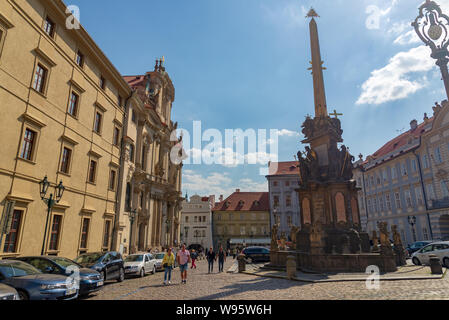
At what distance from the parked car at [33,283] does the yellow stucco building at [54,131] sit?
6.32 metres

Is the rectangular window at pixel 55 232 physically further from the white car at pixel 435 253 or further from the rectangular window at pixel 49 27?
the white car at pixel 435 253

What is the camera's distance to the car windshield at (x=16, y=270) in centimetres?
758

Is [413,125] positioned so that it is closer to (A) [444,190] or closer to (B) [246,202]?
(A) [444,190]

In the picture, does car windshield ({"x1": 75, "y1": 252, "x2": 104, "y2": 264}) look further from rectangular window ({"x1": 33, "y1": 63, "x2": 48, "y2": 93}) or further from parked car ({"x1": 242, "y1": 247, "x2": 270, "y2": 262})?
parked car ({"x1": 242, "y1": 247, "x2": 270, "y2": 262})

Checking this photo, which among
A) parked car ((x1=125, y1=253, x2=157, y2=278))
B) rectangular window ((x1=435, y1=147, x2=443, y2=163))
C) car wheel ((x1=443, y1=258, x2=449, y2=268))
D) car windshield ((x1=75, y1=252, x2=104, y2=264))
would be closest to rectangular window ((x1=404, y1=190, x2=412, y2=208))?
rectangular window ((x1=435, y1=147, x2=443, y2=163))

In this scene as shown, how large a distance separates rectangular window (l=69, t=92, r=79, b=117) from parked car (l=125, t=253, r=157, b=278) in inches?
411

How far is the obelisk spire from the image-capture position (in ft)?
64.0

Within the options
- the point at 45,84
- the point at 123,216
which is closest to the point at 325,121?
the point at 45,84

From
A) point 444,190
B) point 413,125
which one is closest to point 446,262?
point 444,190

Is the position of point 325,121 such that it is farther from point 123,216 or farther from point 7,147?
point 123,216

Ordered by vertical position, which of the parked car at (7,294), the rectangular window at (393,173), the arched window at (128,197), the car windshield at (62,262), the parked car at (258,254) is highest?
the rectangular window at (393,173)

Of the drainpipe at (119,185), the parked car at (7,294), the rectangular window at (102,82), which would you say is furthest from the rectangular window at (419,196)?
the parked car at (7,294)

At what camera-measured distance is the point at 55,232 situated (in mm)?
16969
